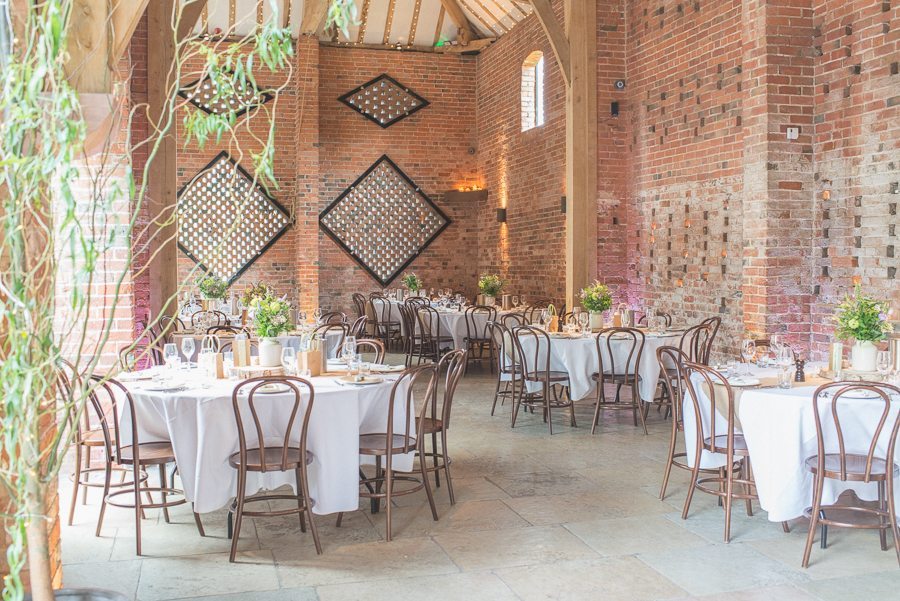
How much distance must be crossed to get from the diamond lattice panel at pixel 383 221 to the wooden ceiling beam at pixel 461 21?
88.0 inches

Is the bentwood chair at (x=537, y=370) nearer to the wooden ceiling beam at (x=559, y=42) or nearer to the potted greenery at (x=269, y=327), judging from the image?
the potted greenery at (x=269, y=327)

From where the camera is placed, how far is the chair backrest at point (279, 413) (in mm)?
3976

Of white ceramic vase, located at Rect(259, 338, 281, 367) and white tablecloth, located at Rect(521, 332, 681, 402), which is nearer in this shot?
white ceramic vase, located at Rect(259, 338, 281, 367)

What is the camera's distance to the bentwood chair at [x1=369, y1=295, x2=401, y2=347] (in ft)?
39.1

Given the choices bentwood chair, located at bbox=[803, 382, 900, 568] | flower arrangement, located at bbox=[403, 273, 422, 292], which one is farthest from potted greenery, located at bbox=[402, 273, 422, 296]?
bentwood chair, located at bbox=[803, 382, 900, 568]

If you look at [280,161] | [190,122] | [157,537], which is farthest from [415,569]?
[280,161]

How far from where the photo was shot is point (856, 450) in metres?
4.10

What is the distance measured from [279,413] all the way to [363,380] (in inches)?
19.4

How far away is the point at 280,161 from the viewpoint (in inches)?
529

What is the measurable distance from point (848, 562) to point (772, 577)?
0.44 m

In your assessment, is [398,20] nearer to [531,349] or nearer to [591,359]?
[531,349]

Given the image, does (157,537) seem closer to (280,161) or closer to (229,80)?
(229,80)

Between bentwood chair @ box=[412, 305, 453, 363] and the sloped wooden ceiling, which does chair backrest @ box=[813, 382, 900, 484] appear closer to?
bentwood chair @ box=[412, 305, 453, 363]

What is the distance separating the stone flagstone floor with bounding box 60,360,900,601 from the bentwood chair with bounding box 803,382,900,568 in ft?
0.56
